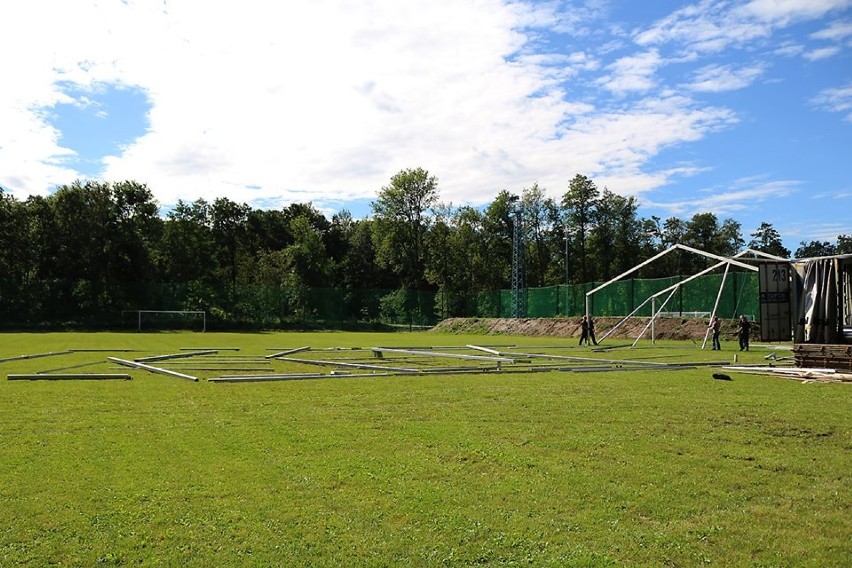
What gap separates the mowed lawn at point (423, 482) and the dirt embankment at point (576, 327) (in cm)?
2867

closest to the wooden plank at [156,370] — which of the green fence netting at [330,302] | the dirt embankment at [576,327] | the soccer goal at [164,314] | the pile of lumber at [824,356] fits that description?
the pile of lumber at [824,356]

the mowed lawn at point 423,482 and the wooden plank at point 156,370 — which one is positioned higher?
the wooden plank at point 156,370

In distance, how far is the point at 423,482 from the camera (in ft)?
21.1

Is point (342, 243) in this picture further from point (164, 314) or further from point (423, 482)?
point (423, 482)

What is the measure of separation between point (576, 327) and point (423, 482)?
144 feet

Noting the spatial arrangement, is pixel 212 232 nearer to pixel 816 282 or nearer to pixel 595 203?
pixel 595 203

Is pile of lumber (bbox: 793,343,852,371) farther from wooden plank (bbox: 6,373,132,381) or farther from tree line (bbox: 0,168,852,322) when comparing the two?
tree line (bbox: 0,168,852,322)

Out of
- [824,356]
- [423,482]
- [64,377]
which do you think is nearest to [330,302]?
[64,377]

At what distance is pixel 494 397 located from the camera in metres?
12.6

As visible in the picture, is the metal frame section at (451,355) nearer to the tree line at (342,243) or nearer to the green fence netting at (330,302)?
the green fence netting at (330,302)

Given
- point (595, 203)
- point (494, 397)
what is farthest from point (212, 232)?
point (494, 397)

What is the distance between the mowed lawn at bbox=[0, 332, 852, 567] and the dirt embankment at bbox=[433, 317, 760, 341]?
94.1 feet

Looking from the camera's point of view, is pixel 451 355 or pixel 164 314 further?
pixel 164 314

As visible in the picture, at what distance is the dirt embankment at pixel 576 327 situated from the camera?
3941 cm
